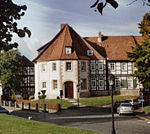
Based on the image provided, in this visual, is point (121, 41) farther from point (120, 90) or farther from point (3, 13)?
point (3, 13)

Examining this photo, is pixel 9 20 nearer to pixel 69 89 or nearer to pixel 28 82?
pixel 69 89

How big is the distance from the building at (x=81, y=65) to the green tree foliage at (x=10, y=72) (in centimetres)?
745

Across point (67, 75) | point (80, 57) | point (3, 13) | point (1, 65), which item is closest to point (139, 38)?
point (80, 57)

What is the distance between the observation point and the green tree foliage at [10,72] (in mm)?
54219

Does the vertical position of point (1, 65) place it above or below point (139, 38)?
below

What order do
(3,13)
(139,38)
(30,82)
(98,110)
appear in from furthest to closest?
(30,82) < (139,38) < (98,110) < (3,13)

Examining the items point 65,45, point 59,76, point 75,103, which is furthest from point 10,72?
point 75,103

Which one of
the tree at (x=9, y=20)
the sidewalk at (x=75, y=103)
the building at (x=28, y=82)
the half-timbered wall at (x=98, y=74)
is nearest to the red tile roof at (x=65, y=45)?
the half-timbered wall at (x=98, y=74)

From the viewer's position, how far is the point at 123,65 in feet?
163

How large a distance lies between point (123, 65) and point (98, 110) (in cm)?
1664

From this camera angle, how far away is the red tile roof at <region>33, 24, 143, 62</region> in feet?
147

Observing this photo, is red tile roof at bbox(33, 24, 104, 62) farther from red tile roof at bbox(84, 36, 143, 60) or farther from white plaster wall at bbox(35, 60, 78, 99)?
red tile roof at bbox(84, 36, 143, 60)

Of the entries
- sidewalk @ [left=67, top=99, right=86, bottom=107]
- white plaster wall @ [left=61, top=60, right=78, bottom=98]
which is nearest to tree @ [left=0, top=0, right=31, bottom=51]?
sidewalk @ [left=67, top=99, right=86, bottom=107]

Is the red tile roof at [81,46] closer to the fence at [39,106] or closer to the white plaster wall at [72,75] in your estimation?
the white plaster wall at [72,75]
